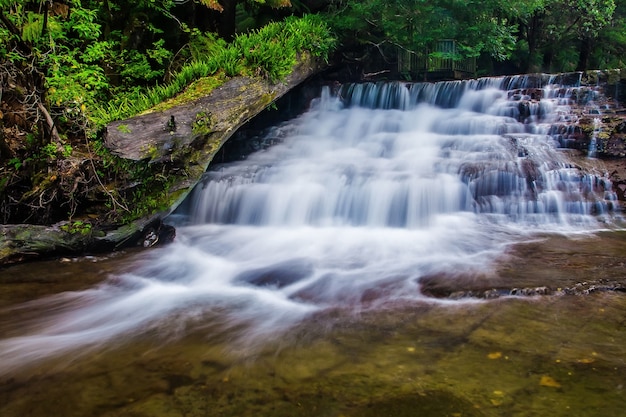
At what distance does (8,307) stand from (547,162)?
26.7ft

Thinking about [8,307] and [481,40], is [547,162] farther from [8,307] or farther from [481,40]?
[8,307]

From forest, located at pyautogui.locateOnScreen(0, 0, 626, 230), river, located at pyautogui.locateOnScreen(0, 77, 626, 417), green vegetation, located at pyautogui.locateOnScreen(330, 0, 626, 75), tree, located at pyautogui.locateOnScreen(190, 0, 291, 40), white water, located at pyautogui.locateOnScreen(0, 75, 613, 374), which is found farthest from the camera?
green vegetation, located at pyautogui.locateOnScreen(330, 0, 626, 75)

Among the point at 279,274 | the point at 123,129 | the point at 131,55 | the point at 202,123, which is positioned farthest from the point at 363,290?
the point at 131,55

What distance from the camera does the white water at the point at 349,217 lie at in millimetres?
4371

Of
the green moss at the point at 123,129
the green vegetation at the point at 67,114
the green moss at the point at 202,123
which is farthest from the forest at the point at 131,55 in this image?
the green moss at the point at 202,123

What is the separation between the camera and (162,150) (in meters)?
6.09

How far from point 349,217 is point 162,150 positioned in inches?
128

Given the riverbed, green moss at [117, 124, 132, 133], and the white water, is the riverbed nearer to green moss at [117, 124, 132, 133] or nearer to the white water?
the white water

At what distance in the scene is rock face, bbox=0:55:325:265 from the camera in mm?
5602

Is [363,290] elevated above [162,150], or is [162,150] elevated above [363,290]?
[162,150]

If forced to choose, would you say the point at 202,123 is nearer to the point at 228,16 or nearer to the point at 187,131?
the point at 187,131

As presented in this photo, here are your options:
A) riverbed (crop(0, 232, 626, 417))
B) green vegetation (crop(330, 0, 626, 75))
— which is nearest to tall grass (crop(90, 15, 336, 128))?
green vegetation (crop(330, 0, 626, 75))

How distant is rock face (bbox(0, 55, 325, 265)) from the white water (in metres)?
0.64

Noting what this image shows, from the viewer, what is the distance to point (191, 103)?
259 inches
